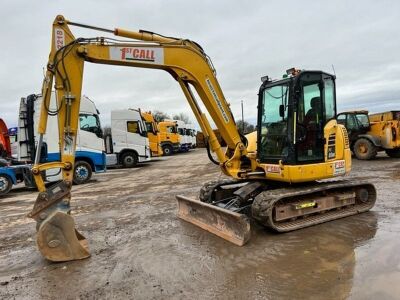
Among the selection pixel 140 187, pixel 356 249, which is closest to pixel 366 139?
pixel 140 187

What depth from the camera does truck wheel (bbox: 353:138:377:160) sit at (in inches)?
649

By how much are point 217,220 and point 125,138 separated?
577 inches

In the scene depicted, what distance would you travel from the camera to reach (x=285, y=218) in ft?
20.0

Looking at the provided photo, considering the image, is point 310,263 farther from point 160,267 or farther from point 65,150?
point 65,150

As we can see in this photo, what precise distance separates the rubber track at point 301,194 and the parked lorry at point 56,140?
358 inches

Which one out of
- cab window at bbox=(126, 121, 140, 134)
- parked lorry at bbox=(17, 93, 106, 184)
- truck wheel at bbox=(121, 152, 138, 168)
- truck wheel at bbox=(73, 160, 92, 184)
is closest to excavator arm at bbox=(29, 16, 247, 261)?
parked lorry at bbox=(17, 93, 106, 184)

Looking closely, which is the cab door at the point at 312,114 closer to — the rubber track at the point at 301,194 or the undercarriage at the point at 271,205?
the rubber track at the point at 301,194

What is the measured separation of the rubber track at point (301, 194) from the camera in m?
5.78

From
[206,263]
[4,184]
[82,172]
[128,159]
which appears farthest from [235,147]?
[128,159]

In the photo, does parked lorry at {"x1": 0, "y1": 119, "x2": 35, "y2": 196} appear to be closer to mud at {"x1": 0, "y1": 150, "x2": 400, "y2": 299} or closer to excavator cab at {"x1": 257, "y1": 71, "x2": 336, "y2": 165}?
mud at {"x1": 0, "y1": 150, "x2": 400, "y2": 299}

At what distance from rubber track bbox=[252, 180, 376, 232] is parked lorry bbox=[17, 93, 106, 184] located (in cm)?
→ 909

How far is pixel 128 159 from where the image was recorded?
20312 mm

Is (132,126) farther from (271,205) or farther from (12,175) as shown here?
(271,205)

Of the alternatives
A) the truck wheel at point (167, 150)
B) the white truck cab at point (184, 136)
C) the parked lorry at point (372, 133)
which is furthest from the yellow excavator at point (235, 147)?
the white truck cab at point (184, 136)
